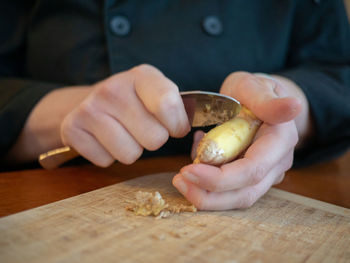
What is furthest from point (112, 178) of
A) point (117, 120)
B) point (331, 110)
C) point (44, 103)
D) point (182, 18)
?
point (331, 110)

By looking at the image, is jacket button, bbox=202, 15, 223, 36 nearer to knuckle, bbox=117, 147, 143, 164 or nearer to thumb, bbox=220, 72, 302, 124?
thumb, bbox=220, 72, 302, 124

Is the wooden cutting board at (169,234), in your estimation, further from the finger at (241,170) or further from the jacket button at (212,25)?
the jacket button at (212,25)

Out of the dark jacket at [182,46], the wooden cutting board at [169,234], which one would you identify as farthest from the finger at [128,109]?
the dark jacket at [182,46]

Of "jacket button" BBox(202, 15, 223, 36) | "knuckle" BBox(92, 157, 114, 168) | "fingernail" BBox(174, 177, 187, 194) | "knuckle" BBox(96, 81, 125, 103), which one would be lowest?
"fingernail" BBox(174, 177, 187, 194)

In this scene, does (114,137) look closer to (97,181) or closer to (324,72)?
(97,181)

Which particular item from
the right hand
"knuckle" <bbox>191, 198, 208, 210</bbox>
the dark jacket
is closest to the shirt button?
the dark jacket

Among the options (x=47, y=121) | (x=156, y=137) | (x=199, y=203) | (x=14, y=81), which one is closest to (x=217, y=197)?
(x=199, y=203)

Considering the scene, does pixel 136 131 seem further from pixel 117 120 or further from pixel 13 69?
pixel 13 69

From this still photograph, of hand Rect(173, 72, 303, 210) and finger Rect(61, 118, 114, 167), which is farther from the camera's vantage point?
finger Rect(61, 118, 114, 167)
